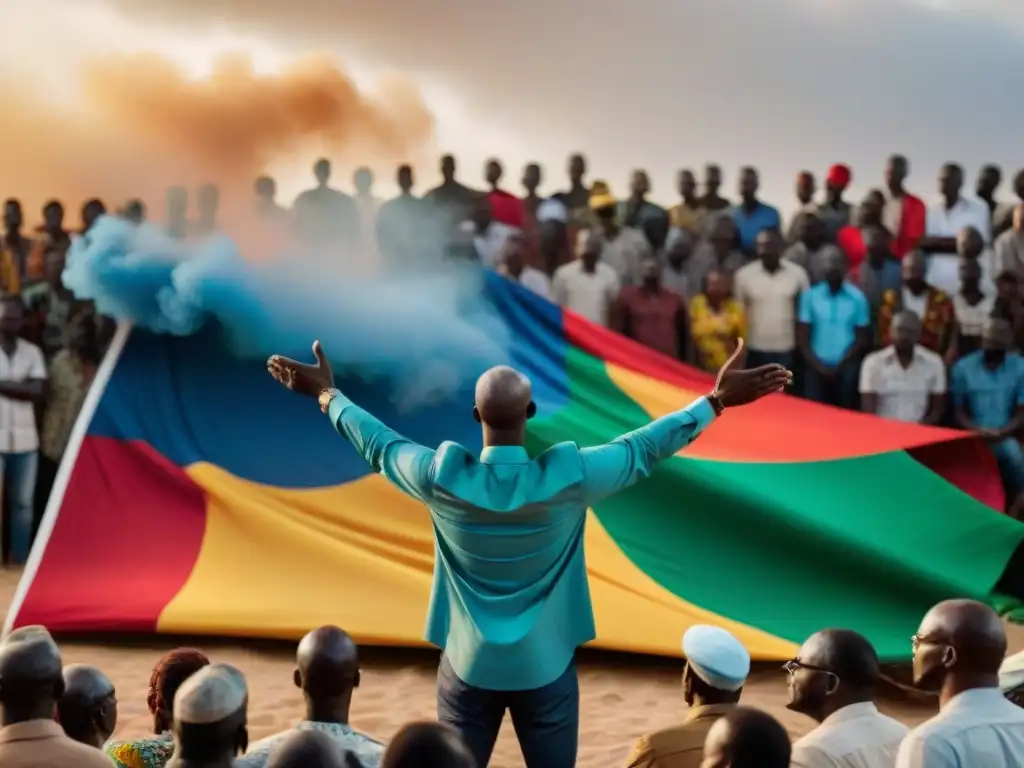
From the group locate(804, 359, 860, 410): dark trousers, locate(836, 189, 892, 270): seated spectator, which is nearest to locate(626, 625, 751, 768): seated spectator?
locate(804, 359, 860, 410): dark trousers

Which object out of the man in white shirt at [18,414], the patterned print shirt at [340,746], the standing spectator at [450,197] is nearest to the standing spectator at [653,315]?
the standing spectator at [450,197]

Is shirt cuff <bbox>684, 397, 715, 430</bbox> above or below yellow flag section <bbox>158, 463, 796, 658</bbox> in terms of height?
above

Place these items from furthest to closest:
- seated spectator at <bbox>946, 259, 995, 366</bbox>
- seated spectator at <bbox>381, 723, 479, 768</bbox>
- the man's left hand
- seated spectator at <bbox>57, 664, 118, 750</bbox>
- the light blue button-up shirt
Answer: seated spectator at <bbox>946, 259, 995, 366</bbox> < the man's left hand < the light blue button-up shirt < seated spectator at <bbox>57, 664, 118, 750</bbox> < seated spectator at <bbox>381, 723, 479, 768</bbox>

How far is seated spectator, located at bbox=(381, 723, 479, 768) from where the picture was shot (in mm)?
2453

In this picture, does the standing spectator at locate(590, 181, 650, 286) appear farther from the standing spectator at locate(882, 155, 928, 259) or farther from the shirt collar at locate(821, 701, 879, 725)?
the shirt collar at locate(821, 701, 879, 725)

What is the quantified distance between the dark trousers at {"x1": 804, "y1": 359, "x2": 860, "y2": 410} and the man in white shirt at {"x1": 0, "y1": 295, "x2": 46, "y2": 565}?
17.8 ft

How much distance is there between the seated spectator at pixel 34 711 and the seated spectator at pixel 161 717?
311 mm

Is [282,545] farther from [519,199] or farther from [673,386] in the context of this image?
[519,199]

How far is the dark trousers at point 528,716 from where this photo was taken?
3863 millimetres

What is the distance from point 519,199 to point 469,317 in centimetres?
307

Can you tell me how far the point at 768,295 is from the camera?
9.53m

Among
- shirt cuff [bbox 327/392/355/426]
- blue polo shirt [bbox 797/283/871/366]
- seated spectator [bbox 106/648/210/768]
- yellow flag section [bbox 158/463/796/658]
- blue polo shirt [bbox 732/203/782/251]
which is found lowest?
yellow flag section [bbox 158/463/796/658]

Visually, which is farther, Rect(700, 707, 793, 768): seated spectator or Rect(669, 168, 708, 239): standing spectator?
Rect(669, 168, 708, 239): standing spectator

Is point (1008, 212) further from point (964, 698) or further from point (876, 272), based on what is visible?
point (964, 698)
